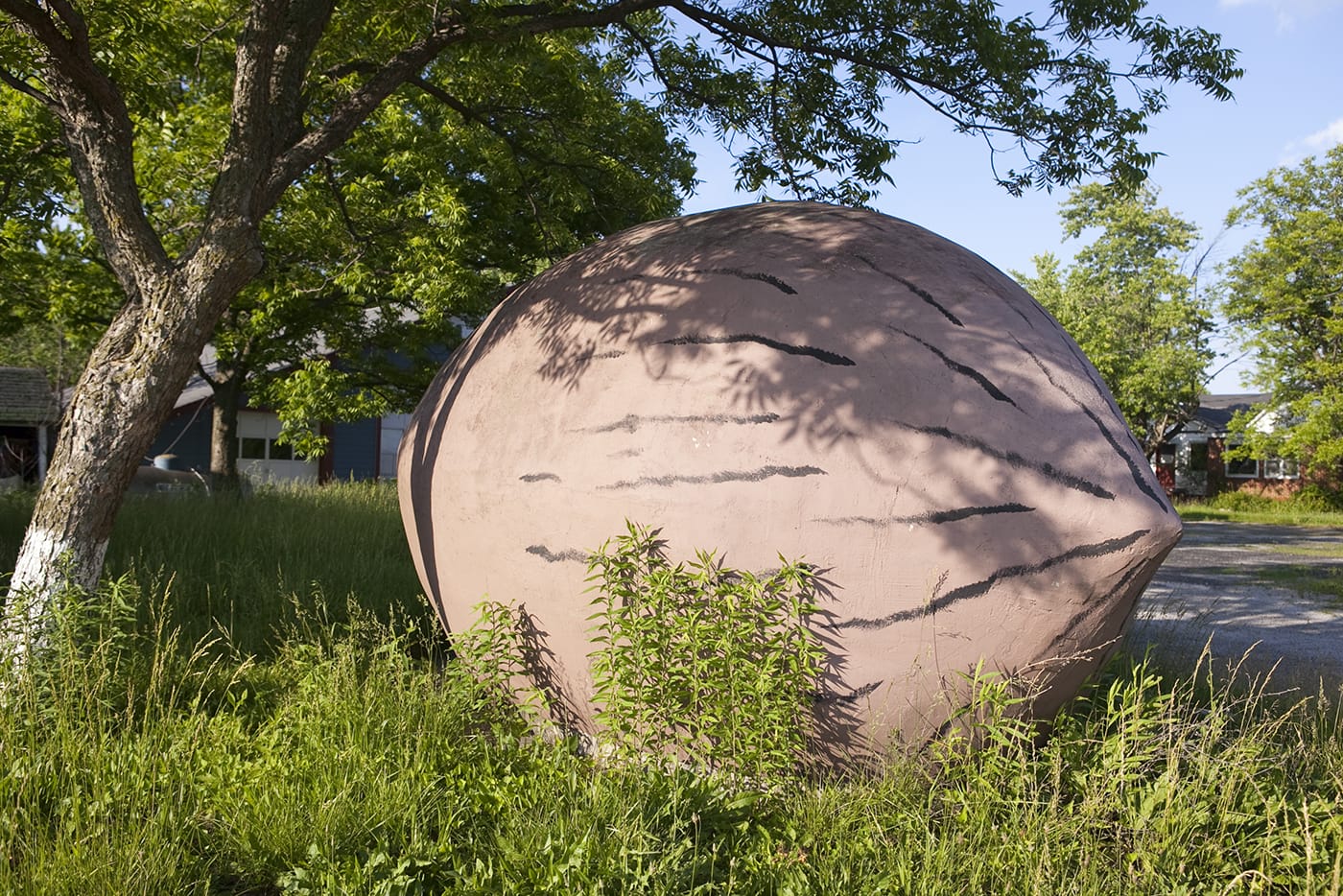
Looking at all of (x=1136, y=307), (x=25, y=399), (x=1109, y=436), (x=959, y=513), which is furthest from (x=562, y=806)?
(x=1136, y=307)

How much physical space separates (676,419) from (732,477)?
316mm

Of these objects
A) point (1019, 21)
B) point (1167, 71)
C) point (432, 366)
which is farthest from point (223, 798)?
point (432, 366)

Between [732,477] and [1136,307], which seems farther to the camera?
[1136,307]

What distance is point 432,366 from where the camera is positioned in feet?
45.9

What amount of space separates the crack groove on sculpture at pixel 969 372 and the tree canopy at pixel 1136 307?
28.2 metres

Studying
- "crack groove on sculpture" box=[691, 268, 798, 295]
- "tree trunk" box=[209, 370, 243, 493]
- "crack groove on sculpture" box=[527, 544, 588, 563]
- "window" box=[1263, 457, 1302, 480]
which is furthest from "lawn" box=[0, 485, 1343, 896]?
"window" box=[1263, 457, 1302, 480]

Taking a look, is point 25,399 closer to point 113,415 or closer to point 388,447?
point 388,447

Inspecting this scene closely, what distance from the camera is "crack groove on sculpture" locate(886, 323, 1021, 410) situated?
10.8 feet

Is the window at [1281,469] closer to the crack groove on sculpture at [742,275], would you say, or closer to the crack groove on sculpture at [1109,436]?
the crack groove on sculpture at [1109,436]

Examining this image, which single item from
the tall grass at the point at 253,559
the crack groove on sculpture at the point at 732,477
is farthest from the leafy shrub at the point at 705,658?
the tall grass at the point at 253,559

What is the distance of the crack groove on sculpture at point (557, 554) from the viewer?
3.54 m

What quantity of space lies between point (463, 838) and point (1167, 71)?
24.1 ft

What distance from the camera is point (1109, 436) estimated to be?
331 centimetres

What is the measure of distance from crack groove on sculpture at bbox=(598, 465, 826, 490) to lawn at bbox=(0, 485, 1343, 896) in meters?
0.98
